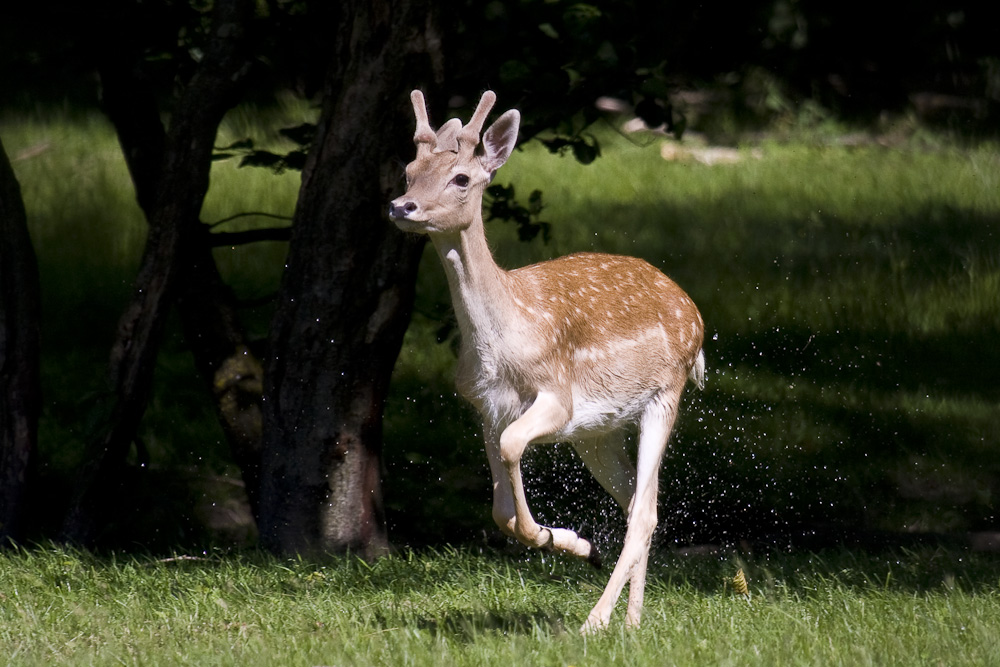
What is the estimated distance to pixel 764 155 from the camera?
14086 mm

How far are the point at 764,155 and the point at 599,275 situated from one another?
860 cm

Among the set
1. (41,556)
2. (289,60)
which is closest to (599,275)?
(289,60)

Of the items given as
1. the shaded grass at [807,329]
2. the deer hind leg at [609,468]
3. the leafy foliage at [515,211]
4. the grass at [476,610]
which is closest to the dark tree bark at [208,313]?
the grass at [476,610]

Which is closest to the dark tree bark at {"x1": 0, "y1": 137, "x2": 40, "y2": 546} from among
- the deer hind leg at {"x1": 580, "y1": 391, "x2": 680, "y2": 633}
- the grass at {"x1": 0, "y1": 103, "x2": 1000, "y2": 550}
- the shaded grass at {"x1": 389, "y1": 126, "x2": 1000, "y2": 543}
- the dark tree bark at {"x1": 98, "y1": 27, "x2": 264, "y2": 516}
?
the grass at {"x1": 0, "y1": 103, "x2": 1000, "y2": 550}

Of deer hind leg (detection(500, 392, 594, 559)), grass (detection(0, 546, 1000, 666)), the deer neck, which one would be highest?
the deer neck

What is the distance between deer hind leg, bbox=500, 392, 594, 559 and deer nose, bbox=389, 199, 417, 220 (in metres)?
0.87

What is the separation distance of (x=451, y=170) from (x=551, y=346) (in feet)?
2.68

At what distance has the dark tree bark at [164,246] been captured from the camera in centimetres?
669

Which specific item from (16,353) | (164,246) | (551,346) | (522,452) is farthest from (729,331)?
(522,452)

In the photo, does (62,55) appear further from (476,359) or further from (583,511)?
(583,511)

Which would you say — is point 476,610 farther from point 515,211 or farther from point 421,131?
point 515,211

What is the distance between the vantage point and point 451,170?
480cm

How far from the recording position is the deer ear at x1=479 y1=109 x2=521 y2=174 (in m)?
4.97

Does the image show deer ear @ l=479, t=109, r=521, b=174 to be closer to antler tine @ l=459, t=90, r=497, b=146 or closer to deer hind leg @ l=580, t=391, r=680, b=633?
antler tine @ l=459, t=90, r=497, b=146
